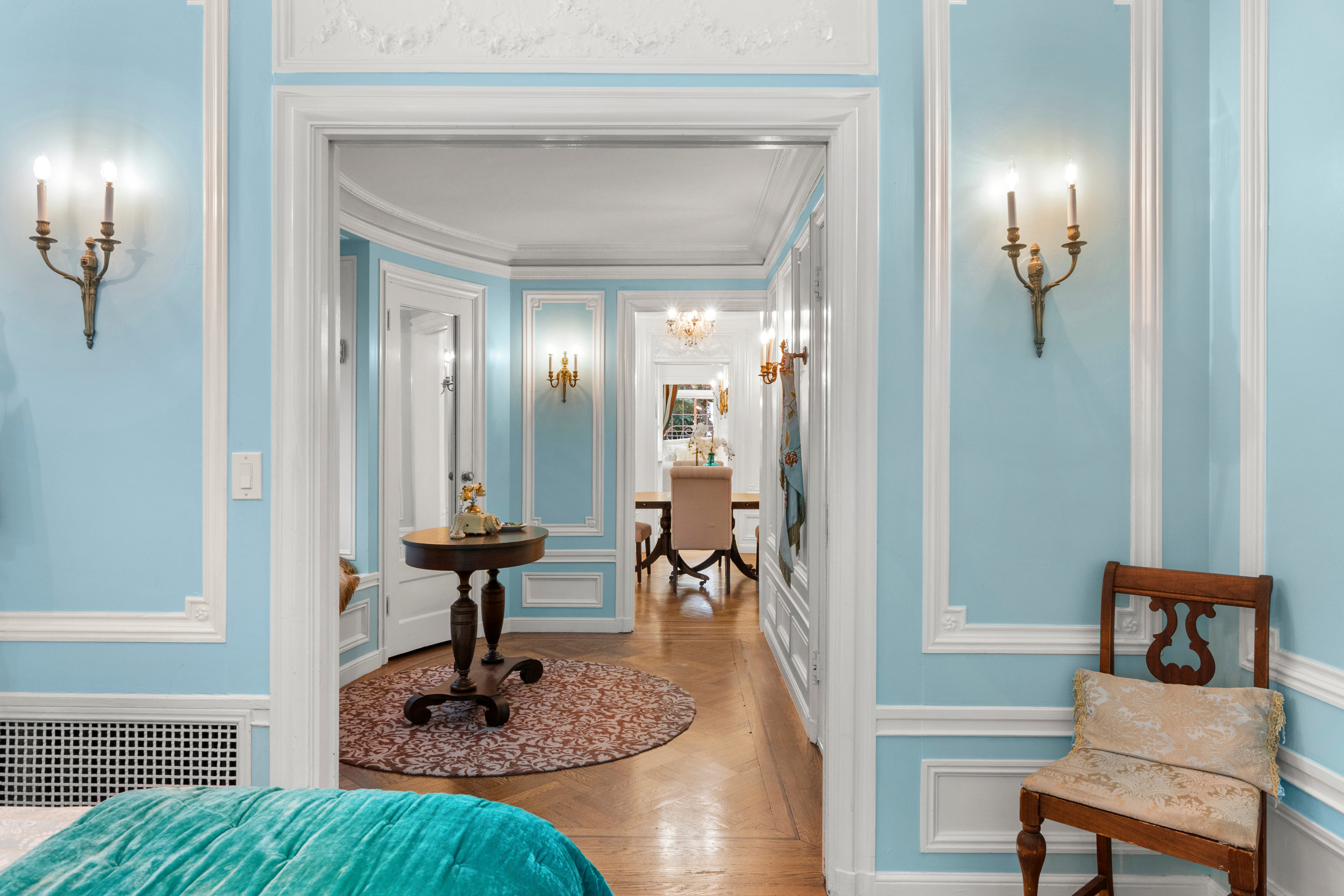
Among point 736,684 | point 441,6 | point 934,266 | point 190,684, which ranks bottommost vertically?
point 736,684

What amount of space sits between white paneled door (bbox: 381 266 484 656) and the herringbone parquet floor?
428mm

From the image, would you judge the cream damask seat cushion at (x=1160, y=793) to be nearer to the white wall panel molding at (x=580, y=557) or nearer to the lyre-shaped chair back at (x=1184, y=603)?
the lyre-shaped chair back at (x=1184, y=603)

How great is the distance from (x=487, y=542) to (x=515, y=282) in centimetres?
257

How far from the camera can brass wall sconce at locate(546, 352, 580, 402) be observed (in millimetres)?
5336

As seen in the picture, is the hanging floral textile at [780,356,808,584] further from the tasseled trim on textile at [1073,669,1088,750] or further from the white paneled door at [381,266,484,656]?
the white paneled door at [381,266,484,656]

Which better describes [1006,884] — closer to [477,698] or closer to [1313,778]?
[1313,778]

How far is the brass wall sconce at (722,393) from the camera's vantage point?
8.76 meters

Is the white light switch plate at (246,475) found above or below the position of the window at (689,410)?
below

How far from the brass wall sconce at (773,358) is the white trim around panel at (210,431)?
95.5 inches

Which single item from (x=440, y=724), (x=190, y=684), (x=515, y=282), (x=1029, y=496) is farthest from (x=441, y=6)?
(x=515, y=282)

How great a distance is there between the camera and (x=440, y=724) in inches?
140

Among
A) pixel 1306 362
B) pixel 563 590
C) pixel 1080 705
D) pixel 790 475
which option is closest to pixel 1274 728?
pixel 1080 705

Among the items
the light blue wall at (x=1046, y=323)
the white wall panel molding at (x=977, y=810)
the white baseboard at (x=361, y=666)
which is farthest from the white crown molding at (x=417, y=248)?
the white wall panel molding at (x=977, y=810)

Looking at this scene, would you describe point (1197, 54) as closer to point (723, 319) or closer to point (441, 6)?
point (441, 6)
